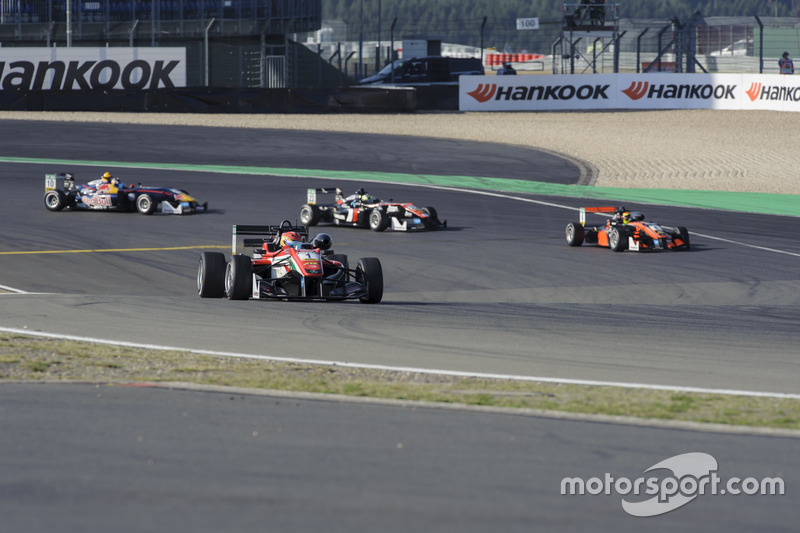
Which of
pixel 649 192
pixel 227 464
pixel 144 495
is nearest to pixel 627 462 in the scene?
pixel 227 464

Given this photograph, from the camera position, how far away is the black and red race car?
20.5m

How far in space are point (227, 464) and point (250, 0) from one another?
53.2 meters

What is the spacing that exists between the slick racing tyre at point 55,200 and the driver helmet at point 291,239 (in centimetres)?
1111

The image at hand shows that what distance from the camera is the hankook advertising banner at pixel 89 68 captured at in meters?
42.9

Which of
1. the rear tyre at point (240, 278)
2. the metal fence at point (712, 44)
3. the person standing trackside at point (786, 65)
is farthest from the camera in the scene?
the metal fence at point (712, 44)

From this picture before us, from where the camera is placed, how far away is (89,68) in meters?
43.2

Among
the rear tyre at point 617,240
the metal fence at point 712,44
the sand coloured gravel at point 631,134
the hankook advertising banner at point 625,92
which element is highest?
the metal fence at point 712,44

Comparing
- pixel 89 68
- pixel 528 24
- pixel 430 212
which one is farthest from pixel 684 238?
pixel 528 24

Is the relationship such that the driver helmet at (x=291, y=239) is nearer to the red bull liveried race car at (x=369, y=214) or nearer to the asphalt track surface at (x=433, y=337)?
the asphalt track surface at (x=433, y=337)

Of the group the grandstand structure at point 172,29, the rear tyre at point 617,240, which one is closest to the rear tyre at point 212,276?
the rear tyre at point 617,240

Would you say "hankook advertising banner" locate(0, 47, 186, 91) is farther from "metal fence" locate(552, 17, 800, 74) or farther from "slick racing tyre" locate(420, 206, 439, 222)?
"slick racing tyre" locate(420, 206, 439, 222)

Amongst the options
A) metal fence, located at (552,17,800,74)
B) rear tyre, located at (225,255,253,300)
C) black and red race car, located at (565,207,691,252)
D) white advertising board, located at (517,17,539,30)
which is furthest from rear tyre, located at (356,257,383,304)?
white advertising board, located at (517,17,539,30)

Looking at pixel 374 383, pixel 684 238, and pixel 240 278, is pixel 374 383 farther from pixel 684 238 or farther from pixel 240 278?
pixel 684 238

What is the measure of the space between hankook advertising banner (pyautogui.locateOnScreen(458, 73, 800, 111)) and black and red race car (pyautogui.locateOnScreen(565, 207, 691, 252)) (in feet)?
86.4
